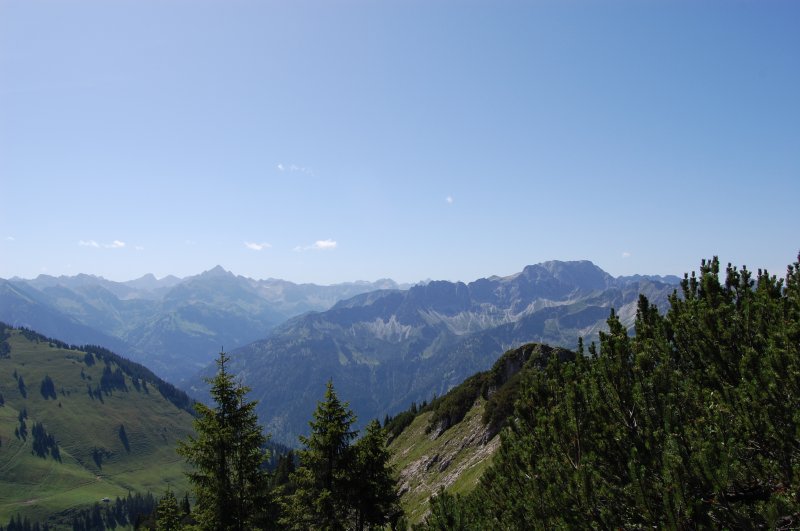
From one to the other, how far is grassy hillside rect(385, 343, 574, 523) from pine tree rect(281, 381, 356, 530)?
62.3ft

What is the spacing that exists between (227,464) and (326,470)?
246 inches

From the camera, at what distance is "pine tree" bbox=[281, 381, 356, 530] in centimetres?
3092

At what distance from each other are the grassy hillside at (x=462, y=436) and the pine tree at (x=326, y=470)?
19001 millimetres

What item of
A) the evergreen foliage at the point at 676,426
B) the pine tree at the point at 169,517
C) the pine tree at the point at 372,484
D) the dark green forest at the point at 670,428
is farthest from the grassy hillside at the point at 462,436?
the evergreen foliage at the point at 676,426

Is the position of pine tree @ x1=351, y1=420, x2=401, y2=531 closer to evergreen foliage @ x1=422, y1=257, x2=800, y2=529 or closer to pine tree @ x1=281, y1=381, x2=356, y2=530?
pine tree @ x1=281, y1=381, x2=356, y2=530

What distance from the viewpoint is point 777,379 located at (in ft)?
35.5

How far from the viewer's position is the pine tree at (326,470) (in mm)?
30922

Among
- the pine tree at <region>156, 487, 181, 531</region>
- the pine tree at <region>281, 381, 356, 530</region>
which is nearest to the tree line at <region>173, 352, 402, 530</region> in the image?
the pine tree at <region>281, 381, 356, 530</region>

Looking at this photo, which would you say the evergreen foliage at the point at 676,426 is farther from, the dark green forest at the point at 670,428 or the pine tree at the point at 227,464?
the pine tree at the point at 227,464

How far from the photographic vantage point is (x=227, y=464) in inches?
1182

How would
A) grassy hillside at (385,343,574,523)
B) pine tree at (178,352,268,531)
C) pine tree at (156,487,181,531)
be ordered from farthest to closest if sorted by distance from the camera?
grassy hillside at (385,343,574,523)
pine tree at (156,487,181,531)
pine tree at (178,352,268,531)

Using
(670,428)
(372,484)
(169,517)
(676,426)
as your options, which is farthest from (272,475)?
(676,426)

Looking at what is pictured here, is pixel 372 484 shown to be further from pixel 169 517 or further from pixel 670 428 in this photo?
pixel 670 428

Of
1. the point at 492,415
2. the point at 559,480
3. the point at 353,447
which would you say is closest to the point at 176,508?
the point at 353,447
